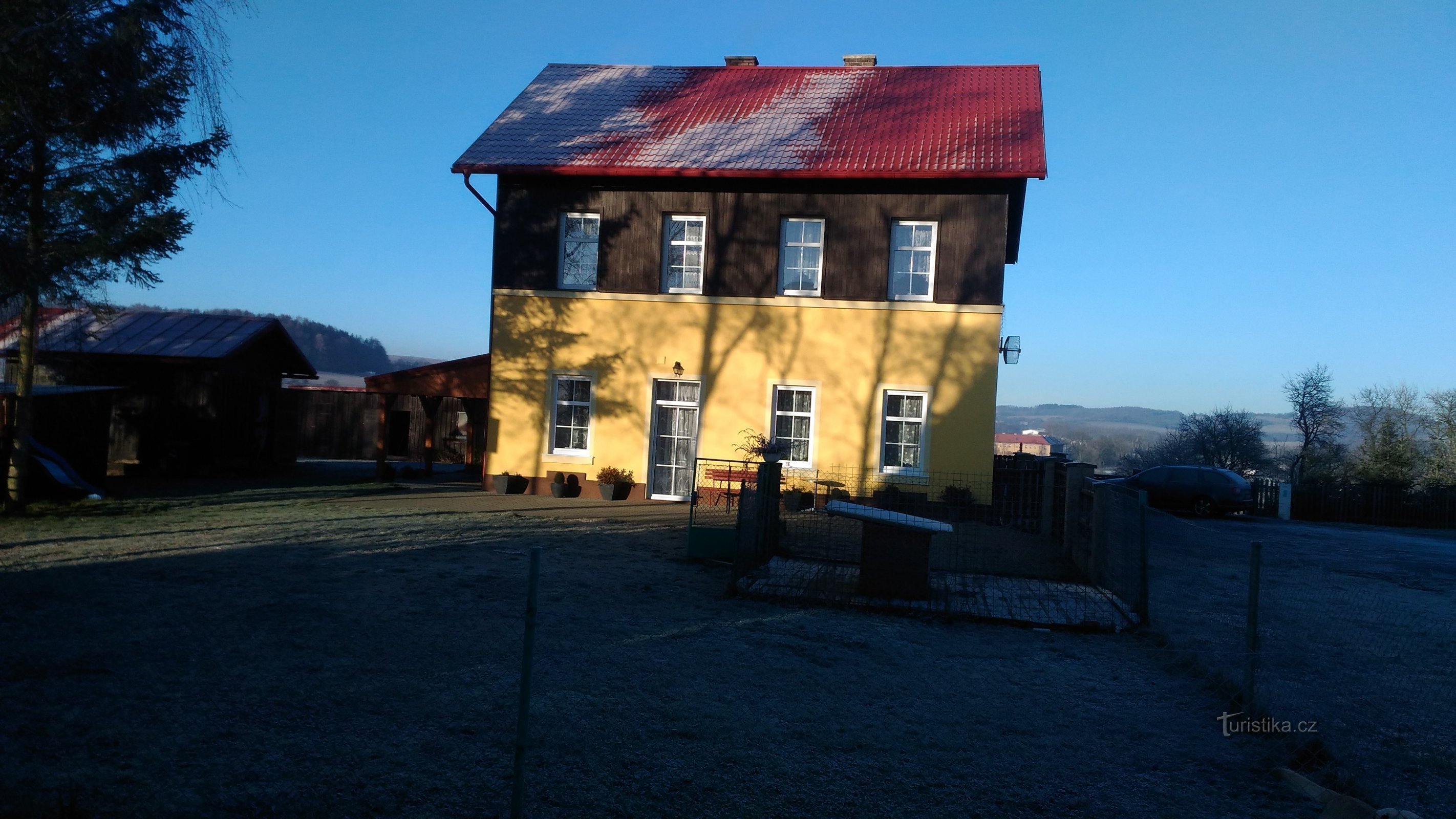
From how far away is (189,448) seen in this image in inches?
741

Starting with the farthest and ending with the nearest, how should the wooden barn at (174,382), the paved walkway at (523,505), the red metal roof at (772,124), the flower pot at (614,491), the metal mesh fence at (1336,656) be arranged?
the wooden barn at (174,382) → the flower pot at (614,491) → the red metal roof at (772,124) → the paved walkway at (523,505) → the metal mesh fence at (1336,656)

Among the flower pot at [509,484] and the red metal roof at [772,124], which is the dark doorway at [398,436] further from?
the red metal roof at [772,124]

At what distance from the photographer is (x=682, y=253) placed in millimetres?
17969

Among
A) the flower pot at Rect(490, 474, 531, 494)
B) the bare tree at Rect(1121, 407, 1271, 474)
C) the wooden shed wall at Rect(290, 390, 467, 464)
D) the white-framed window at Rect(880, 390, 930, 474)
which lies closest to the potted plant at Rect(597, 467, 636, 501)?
the flower pot at Rect(490, 474, 531, 494)

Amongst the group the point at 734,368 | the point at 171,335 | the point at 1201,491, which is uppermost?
the point at 171,335

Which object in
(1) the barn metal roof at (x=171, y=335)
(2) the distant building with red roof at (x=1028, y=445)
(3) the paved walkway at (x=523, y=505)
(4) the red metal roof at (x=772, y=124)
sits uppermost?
(4) the red metal roof at (x=772, y=124)

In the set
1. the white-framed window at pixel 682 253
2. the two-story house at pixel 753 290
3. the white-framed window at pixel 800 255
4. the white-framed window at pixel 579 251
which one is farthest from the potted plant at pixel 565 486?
the white-framed window at pixel 800 255

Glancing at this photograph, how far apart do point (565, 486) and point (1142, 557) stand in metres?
11.7

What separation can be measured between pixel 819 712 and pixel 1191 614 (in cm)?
562

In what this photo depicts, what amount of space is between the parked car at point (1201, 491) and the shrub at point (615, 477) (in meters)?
14.2

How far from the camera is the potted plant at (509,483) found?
17.9 m

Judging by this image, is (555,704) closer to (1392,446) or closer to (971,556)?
(971,556)

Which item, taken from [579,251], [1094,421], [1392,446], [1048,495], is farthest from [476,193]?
[1094,421]

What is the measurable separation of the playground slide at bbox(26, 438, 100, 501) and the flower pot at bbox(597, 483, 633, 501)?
8.11 meters
